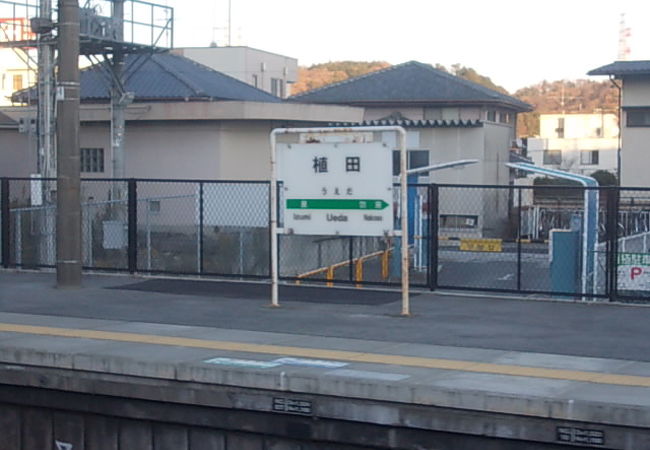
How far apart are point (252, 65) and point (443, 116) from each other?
1518 cm

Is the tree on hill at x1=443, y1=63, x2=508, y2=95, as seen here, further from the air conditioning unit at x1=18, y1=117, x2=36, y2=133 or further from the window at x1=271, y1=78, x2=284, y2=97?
the air conditioning unit at x1=18, y1=117, x2=36, y2=133

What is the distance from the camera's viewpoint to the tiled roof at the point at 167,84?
3825 cm

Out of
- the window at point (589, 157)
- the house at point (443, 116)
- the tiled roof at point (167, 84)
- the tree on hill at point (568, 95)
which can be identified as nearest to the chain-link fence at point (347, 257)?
the tiled roof at point (167, 84)

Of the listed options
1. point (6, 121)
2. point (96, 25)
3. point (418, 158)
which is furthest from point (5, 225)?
point (418, 158)

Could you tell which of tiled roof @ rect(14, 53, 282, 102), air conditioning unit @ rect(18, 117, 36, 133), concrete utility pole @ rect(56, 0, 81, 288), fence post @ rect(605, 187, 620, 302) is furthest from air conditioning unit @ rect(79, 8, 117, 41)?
fence post @ rect(605, 187, 620, 302)

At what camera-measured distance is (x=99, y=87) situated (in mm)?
40188

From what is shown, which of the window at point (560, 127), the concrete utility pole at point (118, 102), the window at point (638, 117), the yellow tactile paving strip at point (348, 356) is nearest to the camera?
the yellow tactile paving strip at point (348, 356)

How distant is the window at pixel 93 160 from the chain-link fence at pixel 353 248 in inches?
→ 301

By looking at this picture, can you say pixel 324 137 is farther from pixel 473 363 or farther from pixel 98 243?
pixel 98 243

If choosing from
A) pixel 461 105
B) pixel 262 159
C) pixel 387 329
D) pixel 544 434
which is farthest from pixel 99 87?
pixel 544 434

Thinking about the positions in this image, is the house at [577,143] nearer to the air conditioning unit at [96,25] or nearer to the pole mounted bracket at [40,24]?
the air conditioning unit at [96,25]

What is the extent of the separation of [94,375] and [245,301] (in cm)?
440

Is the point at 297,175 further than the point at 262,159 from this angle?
No

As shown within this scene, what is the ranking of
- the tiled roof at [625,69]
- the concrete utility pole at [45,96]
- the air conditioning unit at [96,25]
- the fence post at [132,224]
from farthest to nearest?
the tiled roof at [625,69] < the air conditioning unit at [96,25] < the concrete utility pole at [45,96] < the fence post at [132,224]
